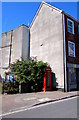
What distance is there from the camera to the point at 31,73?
14.5m

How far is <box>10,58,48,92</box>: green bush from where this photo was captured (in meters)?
14.0

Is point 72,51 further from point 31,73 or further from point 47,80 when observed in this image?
point 31,73

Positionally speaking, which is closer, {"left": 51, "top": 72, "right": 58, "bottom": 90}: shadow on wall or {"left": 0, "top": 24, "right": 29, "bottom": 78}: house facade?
{"left": 51, "top": 72, "right": 58, "bottom": 90}: shadow on wall

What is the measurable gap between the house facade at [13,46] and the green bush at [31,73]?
3.75m

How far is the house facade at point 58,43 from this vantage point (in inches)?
600

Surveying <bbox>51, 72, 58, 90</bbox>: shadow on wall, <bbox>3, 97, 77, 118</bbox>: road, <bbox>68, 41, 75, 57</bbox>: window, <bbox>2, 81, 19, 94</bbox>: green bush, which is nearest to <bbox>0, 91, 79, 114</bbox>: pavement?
<bbox>3, 97, 77, 118</bbox>: road

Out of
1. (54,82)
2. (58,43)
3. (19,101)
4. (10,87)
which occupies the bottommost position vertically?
(19,101)

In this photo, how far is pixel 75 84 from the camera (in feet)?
54.5

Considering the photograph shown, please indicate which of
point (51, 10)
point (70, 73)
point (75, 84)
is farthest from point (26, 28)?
point (75, 84)

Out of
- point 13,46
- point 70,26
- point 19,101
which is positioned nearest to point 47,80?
point 19,101

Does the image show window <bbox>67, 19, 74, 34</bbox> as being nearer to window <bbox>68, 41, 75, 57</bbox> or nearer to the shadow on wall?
window <bbox>68, 41, 75, 57</bbox>

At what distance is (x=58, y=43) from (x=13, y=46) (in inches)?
269

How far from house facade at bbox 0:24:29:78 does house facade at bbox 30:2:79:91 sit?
40.3 inches

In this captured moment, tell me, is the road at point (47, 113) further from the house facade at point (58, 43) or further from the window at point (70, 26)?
the window at point (70, 26)
